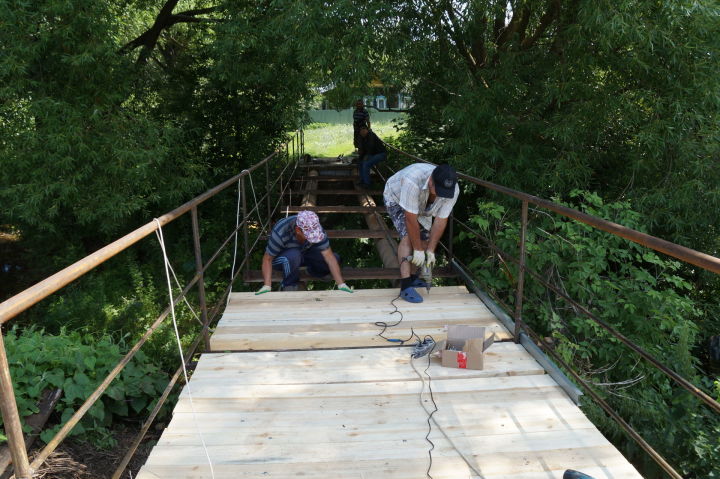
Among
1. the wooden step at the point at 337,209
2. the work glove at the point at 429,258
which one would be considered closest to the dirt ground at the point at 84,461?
the work glove at the point at 429,258

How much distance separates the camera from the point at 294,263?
5223 mm

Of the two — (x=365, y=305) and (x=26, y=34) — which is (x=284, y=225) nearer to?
(x=365, y=305)

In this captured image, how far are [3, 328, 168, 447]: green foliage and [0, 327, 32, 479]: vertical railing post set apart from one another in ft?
6.94

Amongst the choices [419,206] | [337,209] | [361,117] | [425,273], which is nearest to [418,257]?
[425,273]

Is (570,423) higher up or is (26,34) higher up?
(26,34)

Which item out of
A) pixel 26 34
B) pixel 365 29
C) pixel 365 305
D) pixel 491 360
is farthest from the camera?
pixel 26 34

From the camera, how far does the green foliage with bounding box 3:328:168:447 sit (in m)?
3.49

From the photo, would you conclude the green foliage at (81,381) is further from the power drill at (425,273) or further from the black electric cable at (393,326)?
the power drill at (425,273)

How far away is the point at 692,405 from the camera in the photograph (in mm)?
4684

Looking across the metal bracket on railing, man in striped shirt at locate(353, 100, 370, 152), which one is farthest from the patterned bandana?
man in striped shirt at locate(353, 100, 370, 152)

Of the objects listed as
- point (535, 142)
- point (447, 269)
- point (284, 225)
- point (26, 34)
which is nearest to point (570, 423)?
point (447, 269)

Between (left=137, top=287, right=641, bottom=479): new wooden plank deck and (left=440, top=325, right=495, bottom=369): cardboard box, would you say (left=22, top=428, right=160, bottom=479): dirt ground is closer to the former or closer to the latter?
(left=137, top=287, right=641, bottom=479): new wooden plank deck

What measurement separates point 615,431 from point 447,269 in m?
2.03

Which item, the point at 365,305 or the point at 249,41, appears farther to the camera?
the point at 249,41
